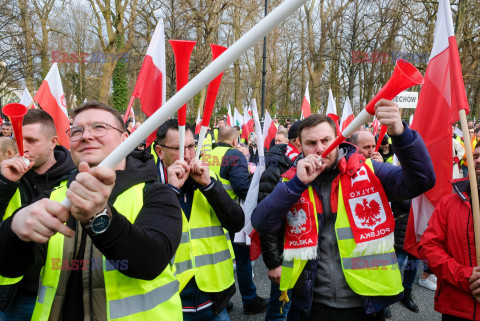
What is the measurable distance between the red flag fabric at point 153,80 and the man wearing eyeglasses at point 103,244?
1.32 meters

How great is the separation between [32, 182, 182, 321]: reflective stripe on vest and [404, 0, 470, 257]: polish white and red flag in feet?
6.30

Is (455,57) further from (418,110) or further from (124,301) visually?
(124,301)

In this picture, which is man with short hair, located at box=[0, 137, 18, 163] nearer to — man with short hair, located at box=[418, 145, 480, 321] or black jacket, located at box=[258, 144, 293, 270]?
black jacket, located at box=[258, 144, 293, 270]

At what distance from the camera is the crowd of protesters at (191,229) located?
1276 mm

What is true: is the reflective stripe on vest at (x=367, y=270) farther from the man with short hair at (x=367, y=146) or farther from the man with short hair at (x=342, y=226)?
the man with short hair at (x=367, y=146)

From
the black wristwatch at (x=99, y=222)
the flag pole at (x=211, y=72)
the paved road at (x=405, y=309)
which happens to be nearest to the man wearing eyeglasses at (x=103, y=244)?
the black wristwatch at (x=99, y=222)

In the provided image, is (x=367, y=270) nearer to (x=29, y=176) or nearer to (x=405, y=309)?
(x=29, y=176)

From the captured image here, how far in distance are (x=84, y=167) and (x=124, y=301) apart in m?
0.64

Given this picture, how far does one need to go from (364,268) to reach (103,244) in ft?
5.02

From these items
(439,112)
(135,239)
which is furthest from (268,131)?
(135,239)

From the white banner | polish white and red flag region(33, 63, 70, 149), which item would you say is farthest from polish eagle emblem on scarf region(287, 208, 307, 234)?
the white banner

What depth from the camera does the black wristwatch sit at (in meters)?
1.09

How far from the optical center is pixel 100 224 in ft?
3.65

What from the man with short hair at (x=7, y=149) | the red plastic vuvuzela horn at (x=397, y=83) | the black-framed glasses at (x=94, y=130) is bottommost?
the man with short hair at (x=7, y=149)
